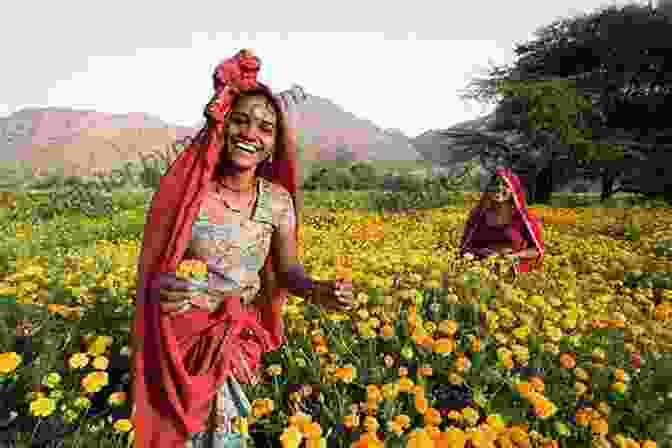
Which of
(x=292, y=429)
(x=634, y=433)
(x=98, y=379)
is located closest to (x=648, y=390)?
(x=634, y=433)

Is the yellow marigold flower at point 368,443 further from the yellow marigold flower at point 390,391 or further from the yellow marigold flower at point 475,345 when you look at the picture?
the yellow marigold flower at point 475,345

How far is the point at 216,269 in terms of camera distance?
1847mm

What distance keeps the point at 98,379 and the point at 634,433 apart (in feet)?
7.72

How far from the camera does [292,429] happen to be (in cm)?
162

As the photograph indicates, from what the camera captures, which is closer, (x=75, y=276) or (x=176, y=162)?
(x=176, y=162)

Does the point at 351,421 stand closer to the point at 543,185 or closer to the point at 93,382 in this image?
the point at 93,382

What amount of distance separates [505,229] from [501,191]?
0.42 metres

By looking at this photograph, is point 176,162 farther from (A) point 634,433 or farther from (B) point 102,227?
(B) point 102,227

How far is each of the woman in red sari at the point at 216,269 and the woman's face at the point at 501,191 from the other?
135 inches

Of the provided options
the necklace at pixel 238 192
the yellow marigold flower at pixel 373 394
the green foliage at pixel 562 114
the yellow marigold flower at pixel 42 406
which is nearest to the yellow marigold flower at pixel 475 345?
the yellow marigold flower at pixel 373 394

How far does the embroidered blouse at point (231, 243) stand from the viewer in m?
1.82

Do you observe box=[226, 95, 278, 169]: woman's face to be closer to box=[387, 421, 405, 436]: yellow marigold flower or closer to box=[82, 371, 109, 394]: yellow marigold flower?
box=[82, 371, 109, 394]: yellow marigold flower

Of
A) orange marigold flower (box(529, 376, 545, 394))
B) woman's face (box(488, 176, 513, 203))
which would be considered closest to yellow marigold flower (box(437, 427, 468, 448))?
orange marigold flower (box(529, 376, 545, 394))

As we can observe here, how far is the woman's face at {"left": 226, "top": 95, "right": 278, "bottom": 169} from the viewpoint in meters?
1.82
